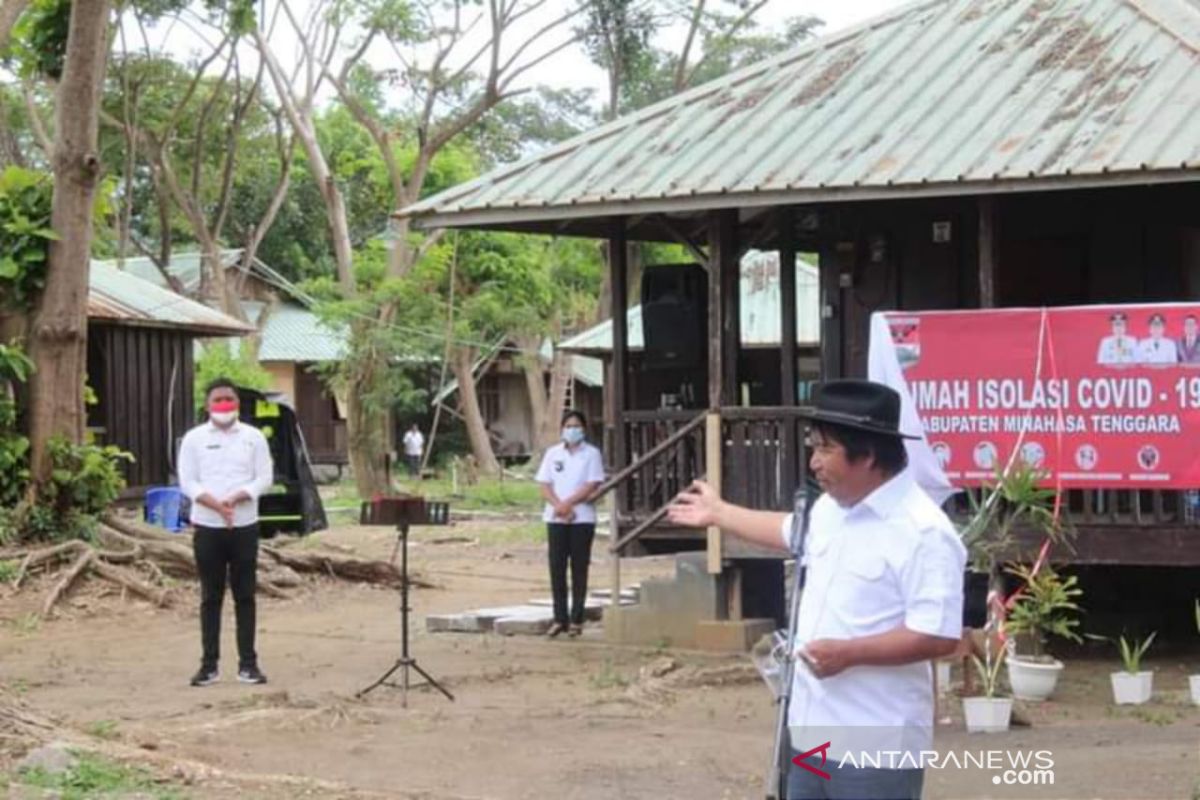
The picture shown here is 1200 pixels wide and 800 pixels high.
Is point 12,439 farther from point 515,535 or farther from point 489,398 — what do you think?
point 489,398

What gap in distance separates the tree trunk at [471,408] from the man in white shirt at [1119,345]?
1129 inches

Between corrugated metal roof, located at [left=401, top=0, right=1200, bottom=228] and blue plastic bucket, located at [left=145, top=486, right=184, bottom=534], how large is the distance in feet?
36.9

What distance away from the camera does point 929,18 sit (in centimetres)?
1547

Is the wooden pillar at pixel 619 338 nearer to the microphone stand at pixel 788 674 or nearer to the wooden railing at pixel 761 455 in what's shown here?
the wooden railing at pixel 761 455

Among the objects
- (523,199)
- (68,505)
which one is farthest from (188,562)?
(523,199)

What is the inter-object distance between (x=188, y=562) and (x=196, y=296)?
88.5 ft

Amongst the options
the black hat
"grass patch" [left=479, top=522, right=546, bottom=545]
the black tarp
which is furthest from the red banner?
"grass patch" [left=479, top=522, right=546, bottom=545]

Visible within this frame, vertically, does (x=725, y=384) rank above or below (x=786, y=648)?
above

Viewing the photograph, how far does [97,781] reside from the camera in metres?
7.85

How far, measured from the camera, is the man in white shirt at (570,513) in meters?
14.2

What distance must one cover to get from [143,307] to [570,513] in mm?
13277

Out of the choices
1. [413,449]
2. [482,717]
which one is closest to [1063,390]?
[482,717]

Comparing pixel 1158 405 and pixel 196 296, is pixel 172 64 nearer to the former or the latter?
pixel 196 296

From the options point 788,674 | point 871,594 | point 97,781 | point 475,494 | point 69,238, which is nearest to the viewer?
point 871,594
